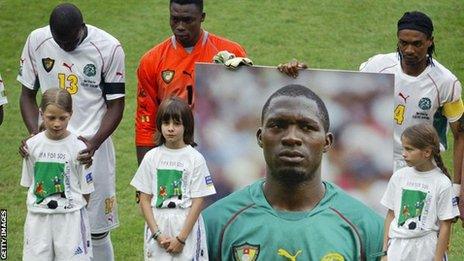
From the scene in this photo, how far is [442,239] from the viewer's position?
5.58m

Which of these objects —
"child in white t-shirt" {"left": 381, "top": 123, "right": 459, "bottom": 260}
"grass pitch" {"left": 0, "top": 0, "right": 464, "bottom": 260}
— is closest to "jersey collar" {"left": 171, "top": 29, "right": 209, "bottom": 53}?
"child in white t-shirt" {"left": 381, "top": 123, "right": 459, "bottom": 260}

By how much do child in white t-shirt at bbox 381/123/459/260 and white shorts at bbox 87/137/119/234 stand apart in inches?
90.3

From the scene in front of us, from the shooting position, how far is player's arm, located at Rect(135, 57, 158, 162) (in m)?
6.54

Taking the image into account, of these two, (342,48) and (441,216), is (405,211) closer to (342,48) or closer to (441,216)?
(441,216)

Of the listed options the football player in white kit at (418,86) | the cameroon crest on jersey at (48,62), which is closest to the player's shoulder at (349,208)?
the football player in white kit at (418,86)

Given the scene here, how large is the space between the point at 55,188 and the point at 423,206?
231 cm

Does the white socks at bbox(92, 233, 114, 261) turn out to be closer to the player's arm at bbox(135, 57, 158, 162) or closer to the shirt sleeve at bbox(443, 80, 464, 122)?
the player's arm at bbox(135, 57, 158, 162)

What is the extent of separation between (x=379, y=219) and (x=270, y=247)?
1.99 ft

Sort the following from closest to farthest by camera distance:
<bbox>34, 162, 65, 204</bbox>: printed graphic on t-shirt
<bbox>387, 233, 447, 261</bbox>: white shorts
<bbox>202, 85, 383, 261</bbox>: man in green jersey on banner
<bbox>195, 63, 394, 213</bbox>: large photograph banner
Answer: <bbox>202, 85, 383, 261</bbox>: man in green jersey on banner, <bbox>195, 63, 394, 213</bbox>: large photograph banner, <bbox>387, 233, 447, 261</bbox>: white shorts, <bbox>34, 162, 65, 204</bbox>: printed graphic on t-shirt

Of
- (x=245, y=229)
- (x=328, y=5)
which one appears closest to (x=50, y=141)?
(x=245, y=229)

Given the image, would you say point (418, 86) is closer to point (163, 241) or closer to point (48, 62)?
point (163, 241)

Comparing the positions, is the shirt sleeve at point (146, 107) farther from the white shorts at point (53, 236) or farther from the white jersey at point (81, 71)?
the white shorts at point (53, 236)

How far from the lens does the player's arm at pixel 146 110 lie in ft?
21.4

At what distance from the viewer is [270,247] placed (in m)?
3.55
